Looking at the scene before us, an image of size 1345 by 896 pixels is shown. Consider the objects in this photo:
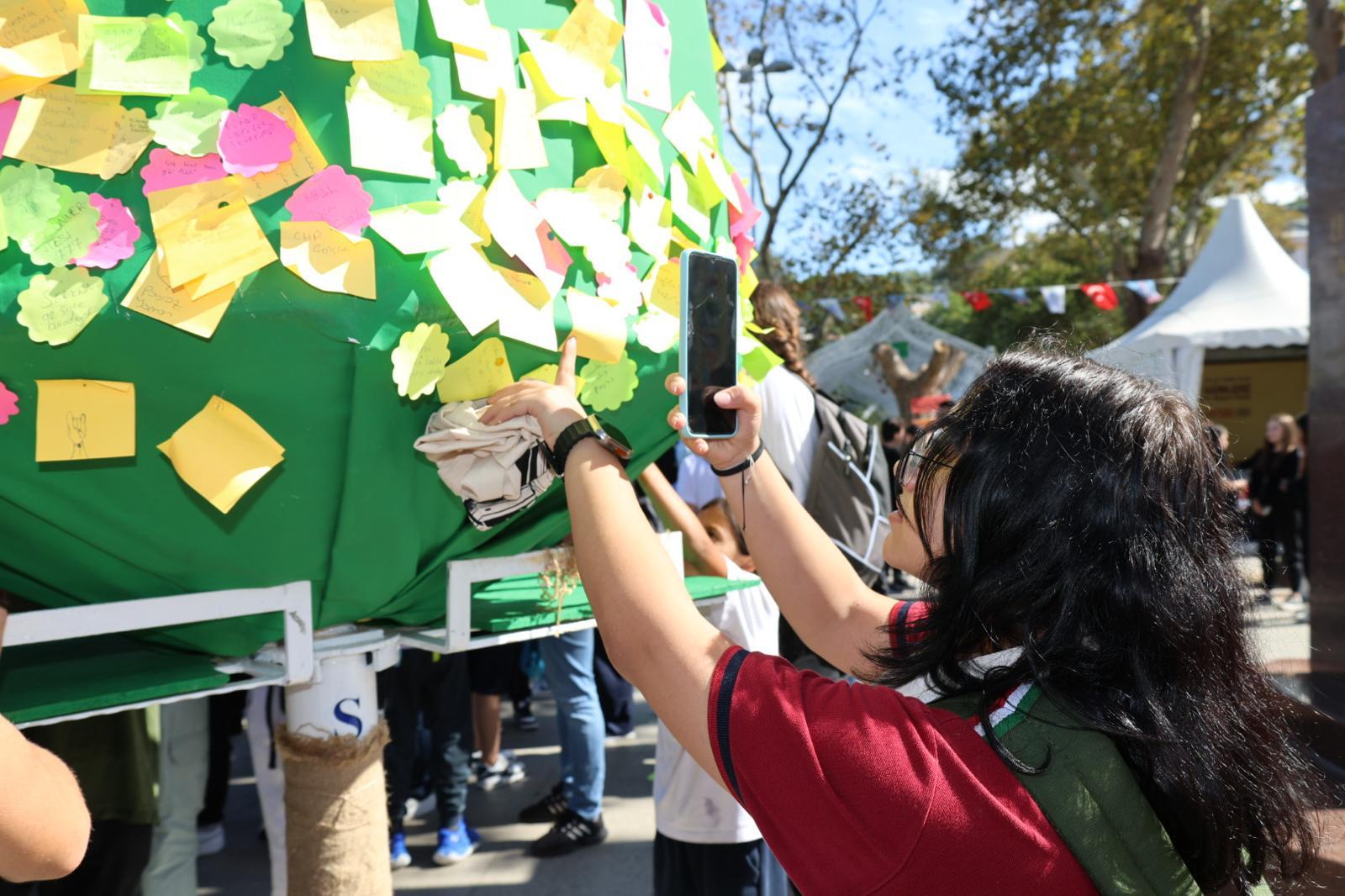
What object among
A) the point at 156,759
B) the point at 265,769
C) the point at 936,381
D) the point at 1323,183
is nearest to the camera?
the point at 156,759

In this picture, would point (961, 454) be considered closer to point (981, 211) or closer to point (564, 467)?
point (564, 467)

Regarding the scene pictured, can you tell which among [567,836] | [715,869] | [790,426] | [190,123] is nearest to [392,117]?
[190,123]

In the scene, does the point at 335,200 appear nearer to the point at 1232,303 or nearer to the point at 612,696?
the point at 612,696

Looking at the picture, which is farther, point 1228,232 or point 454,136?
point 1228,232

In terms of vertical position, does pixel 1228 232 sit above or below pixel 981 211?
below

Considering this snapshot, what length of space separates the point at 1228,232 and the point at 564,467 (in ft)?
35.7

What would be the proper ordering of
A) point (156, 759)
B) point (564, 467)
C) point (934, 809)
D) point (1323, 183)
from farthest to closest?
point (1323, 183)
point (156, 759)
point (564, 467)
point (934, 809)

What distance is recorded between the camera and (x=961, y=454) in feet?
3.99

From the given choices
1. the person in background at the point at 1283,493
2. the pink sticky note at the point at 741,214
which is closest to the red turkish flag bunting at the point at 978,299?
the person in background at the point at 1283,493

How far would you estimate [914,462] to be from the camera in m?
1.37

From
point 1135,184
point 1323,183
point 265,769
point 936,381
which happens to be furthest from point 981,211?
point 265,769

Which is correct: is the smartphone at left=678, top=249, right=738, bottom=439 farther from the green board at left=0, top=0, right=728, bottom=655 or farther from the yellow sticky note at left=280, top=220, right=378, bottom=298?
the yellow sticky note at left=280, top=220, right=378, bottom=298

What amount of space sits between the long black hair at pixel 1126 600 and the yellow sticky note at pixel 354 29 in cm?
81

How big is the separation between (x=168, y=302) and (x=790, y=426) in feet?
5.60
